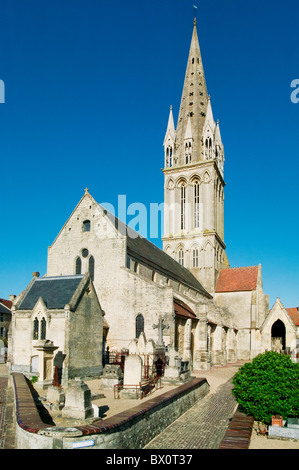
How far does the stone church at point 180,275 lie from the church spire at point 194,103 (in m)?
0.15

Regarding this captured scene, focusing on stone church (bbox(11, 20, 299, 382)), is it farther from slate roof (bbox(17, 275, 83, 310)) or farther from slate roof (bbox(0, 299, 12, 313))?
slate roof (bbox(0, 299, 12, 313))

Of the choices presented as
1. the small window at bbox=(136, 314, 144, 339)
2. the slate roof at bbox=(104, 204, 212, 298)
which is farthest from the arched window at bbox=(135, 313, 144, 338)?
the slate roof at bbox=(104, 204, 212, 298)

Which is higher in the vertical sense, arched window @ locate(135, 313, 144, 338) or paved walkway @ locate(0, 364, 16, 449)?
arched window @ locate(135, 313, 144, 338)

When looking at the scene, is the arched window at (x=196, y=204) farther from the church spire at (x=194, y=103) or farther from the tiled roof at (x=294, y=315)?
the tiled roof at (x=294, y=315)

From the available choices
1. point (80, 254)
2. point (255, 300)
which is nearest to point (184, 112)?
point (255, 300)

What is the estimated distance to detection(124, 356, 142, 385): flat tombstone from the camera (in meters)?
17.9

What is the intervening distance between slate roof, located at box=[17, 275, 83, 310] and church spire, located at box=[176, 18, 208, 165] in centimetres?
3388

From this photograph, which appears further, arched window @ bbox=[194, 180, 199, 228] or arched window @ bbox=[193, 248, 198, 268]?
arched window @ bbox=[194, 180, 199, 228]

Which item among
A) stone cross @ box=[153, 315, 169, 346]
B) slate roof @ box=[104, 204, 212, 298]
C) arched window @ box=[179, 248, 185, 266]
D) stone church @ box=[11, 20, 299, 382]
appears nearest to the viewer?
stone cross @ box=[153, 315, 169, 346]

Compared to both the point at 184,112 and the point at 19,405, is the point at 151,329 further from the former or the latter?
the point at 184,112

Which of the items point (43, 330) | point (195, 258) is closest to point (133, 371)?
point (43, 330)

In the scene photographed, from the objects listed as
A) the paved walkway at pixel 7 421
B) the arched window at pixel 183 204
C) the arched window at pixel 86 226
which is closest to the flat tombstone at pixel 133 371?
the paved walkway at pixel 7 421

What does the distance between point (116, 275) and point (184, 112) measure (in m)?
35.9

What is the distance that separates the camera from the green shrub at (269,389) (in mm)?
12875
